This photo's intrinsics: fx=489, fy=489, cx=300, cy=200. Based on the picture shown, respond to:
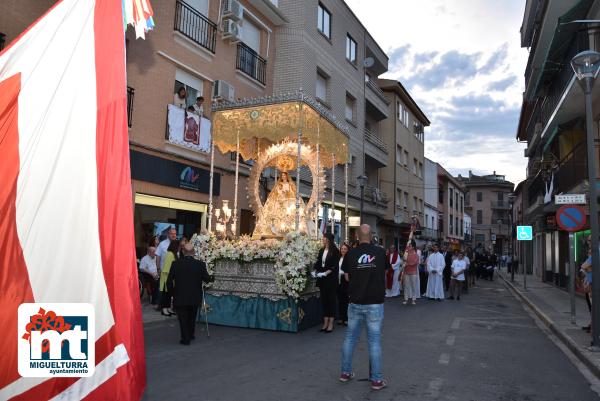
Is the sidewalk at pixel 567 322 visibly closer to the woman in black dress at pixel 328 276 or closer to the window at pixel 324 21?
the woman in black dress at pixel 328 276

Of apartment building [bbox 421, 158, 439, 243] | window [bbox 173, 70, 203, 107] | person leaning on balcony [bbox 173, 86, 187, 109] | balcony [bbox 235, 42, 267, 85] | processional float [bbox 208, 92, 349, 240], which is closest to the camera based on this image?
processional float [bbox 208, 92, 349, 240]

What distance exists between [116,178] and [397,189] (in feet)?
111

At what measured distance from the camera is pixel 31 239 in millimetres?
3445

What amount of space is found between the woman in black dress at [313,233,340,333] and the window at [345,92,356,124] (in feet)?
58.0

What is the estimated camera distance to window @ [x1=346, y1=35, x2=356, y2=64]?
2638cm

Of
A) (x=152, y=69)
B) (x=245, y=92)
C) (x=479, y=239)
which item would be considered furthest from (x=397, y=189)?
(x=479, y=239)

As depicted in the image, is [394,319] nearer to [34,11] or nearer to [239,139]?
[239,139]

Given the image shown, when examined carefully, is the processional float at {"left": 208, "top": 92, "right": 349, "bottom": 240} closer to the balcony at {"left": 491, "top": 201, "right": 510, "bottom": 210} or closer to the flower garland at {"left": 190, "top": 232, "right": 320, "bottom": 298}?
the flower garland at {"left": 190, "top": 232, "right": 320, "bottom": 298}

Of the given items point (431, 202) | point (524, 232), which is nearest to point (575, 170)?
point (524, 232)

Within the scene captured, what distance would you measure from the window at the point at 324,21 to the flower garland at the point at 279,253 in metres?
15.1

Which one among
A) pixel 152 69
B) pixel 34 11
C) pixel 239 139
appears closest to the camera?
pixel 34 11

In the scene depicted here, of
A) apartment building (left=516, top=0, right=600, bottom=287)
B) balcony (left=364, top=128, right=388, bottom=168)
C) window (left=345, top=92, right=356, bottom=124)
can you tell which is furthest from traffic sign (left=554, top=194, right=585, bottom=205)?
balcony (left=364, top=128, right=388, bottom=168)

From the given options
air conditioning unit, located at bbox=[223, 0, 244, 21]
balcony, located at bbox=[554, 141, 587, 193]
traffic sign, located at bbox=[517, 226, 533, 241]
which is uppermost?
air conditioning unit, located at bbox=[223, 0, 244, 21]

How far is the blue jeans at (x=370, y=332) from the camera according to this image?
5.64 metres
